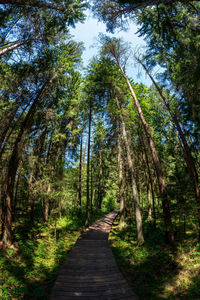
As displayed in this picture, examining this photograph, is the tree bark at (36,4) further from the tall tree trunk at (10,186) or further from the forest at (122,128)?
the tall tree trunk at (10,186)

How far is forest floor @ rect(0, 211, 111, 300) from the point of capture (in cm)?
456

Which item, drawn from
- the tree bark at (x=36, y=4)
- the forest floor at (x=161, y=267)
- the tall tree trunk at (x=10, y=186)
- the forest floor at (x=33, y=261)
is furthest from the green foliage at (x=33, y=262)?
the tree bark at (x=36, y=4)

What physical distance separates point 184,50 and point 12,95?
995cm

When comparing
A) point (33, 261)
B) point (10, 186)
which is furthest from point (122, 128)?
point (33, 261)

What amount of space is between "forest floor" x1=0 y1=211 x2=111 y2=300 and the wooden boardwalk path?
0.57 m

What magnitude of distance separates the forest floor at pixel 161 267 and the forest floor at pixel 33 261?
10.8 feet

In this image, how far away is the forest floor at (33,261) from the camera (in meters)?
4.56

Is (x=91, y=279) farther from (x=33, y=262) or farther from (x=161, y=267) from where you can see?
(x=161, y=267)

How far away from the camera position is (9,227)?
23.3 ft

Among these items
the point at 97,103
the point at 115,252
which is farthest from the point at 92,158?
the point at 115,252

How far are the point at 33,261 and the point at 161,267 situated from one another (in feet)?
20.2

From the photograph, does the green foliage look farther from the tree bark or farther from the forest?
the tree bark

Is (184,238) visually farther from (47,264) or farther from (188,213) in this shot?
(47,264)

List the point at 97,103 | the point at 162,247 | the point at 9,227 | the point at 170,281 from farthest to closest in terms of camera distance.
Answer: the point at 97,103, the point at 162,247, the point at 9,227, the point at 170,281
